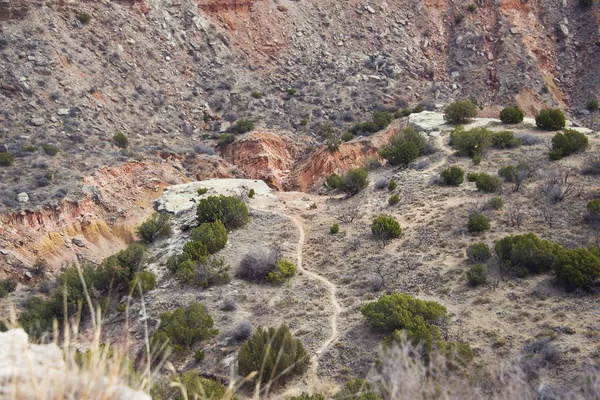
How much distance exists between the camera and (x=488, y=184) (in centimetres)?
1892

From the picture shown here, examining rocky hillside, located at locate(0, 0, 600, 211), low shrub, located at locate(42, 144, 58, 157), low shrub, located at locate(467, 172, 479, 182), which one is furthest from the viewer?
rocky hillside, located at locate(0, 0, 600, 211)

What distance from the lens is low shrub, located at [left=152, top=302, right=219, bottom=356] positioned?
511 inches

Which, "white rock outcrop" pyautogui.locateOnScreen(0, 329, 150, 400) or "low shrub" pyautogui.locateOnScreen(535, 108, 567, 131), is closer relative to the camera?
"white rock outcrop" pyautogui.locateOnScreen(0, 329, 150, 400)

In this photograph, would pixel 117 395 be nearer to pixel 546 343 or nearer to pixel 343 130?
pixel 546 343

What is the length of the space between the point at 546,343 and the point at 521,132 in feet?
51.5

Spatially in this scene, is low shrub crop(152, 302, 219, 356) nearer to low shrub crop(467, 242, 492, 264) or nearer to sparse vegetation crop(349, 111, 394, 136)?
low shrub crop(467, 242, 492, 264)

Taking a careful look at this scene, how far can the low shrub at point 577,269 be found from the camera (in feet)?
40.7

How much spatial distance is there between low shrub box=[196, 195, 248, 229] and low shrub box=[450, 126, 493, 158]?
9392 millimetres

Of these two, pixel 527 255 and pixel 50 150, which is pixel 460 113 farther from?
pixel 50 150

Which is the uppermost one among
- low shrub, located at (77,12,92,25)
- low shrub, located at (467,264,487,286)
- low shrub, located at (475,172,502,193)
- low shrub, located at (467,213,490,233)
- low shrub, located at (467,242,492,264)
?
low shrub, located at (77,12,92,25)

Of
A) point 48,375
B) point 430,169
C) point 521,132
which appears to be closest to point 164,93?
point 430,169

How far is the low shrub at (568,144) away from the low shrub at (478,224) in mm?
5735

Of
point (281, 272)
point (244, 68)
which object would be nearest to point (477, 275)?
point (281, 272)

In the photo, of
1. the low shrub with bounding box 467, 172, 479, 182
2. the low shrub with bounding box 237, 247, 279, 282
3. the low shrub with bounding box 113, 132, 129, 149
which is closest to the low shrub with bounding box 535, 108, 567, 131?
the low shrub with bounding box 467, 172, 479, 182
